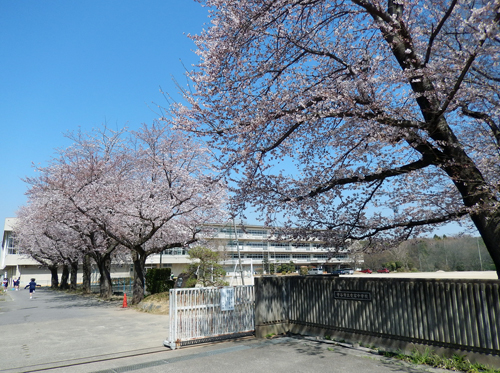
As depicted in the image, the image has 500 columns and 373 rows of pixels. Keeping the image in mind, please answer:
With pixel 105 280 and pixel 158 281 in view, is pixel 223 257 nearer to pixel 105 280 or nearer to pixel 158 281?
pixel 105 280

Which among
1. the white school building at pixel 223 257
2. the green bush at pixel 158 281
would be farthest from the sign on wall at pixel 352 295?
the white school building at pixel 223 257

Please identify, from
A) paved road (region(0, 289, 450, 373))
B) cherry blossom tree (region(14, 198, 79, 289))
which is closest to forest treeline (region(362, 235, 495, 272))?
cherry blossom tree (region(14, 198, 79, 289))

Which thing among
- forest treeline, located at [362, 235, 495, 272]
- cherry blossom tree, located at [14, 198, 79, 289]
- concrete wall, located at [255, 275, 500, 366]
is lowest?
forest treeline, located at [362, 235, 495, 272]

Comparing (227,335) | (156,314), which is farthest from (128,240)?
(227,335)

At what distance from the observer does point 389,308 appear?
7641mm

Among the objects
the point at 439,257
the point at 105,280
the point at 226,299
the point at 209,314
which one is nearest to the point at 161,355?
the point at 209,314

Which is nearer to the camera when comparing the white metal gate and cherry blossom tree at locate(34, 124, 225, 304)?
the white metal gate

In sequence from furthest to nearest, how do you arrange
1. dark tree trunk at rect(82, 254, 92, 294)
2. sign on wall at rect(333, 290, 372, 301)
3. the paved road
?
1. dark tree trunk at rect(82, 254, 92, 294)
2. sign on wall at rect(333, 290, 372, 301)
3. the paved road

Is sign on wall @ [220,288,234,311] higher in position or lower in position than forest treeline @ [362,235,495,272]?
higher

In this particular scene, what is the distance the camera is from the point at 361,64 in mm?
8102

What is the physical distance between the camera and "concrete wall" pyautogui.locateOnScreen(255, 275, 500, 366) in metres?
6.25

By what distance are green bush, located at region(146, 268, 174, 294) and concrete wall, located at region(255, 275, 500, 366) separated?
1402cm

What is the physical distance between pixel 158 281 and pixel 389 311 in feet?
56.7

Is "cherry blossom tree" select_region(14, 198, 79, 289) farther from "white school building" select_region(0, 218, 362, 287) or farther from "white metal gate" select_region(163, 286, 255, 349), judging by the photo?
"white metal gate" select_region(163, 286, 255, 349)
